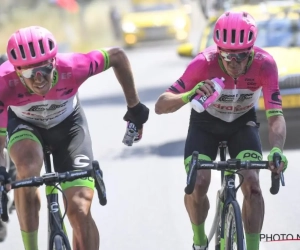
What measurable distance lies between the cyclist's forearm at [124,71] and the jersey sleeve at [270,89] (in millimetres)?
969

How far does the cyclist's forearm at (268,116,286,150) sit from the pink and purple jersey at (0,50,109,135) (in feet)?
4.10

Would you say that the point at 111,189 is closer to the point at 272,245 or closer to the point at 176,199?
the point at 176,199

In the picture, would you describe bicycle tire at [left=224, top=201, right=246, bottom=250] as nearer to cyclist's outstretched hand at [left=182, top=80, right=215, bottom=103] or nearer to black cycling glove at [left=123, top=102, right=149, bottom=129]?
cyclist's outstretched hand at [left=182, top=80, right=215, bottom=103]

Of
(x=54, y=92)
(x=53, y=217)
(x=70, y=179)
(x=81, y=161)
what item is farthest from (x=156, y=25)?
(x=70, y=179)

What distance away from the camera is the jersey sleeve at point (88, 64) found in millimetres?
7027

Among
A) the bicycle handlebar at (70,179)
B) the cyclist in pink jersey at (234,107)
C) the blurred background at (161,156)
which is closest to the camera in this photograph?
the bicycle handlebar at (70,179)

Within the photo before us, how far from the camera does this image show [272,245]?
335 inches

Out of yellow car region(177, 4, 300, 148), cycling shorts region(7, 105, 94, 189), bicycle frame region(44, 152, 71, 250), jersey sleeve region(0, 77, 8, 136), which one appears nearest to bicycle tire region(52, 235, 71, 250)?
bicycle frame region(44, 152, 71, 250)

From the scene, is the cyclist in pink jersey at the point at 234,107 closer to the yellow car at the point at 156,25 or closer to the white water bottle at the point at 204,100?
the white water bottle at the point at 204,100

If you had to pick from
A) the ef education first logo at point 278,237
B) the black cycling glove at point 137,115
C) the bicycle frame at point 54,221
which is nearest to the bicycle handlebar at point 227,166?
the bicycle frame at point 54,221

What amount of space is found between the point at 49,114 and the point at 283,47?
7833mm

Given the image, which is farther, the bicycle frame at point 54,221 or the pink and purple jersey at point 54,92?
the pink and purple jersey at point 54,92

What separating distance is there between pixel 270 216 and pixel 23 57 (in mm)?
3861

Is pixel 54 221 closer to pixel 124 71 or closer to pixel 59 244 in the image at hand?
pixel 59 244
